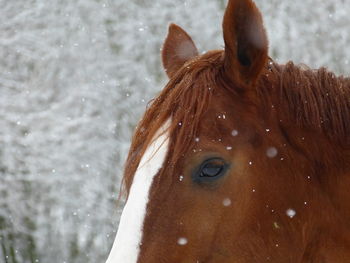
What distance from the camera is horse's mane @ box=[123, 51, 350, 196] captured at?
2.27m

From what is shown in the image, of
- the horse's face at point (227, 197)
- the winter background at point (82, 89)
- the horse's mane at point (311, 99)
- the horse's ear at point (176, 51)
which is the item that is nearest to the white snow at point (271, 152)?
the horse's face at point (227, 197)

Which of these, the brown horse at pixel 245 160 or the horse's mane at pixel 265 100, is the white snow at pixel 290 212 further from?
the horse's mane at pixel 265 100

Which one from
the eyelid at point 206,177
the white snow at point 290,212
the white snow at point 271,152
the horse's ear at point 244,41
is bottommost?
the white snow at point 290,212

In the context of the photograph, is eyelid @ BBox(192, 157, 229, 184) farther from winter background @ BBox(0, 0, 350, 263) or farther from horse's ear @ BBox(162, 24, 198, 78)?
winter background @ BBox(0, 0, 350, 263)

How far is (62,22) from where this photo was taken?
9086 millimetres

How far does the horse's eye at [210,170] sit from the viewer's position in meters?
2.17

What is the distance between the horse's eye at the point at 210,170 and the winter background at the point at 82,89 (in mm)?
5778

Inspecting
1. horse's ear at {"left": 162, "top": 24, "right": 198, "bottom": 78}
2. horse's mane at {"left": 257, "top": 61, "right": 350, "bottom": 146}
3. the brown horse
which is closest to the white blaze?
the brown horse

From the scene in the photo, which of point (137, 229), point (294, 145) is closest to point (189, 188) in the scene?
point (137, 229)

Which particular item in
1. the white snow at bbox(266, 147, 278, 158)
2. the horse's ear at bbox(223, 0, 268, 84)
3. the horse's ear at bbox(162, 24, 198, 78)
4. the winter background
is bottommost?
the white snow at bbox(266, 147, 278, 158)

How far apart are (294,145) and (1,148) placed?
22.1 ft

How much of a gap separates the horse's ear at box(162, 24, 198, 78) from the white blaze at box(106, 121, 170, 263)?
0.68m

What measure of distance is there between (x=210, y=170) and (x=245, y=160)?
5.7 inches

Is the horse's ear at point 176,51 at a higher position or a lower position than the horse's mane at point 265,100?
higher
